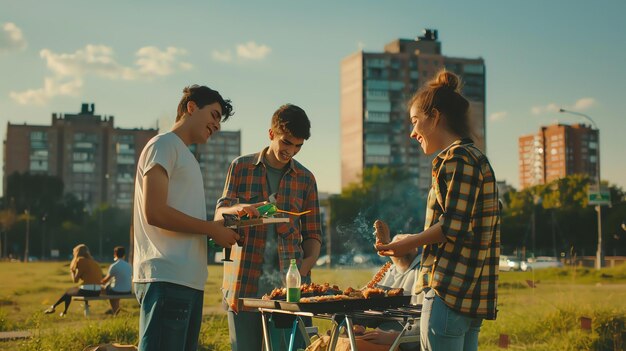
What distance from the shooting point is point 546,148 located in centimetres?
17475

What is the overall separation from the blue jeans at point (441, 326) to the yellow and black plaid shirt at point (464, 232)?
0.03 meters

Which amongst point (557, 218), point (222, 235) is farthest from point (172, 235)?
point (557, 218)

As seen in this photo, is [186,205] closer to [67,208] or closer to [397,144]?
[67,208]

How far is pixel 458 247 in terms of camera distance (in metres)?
3.62

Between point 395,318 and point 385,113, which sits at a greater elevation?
point 385,113

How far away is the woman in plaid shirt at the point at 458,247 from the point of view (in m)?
3.58

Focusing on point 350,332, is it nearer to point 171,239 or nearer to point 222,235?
point 222,235

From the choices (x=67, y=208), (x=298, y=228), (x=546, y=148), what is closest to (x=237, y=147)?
(x=546, y=148)

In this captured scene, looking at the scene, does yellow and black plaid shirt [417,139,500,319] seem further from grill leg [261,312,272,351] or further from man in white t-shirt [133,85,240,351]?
grill leg [261,312,272,351]

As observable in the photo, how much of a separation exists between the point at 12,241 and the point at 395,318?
99.4 metres

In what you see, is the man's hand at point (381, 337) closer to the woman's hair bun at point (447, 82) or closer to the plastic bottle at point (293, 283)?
the plastic bottle at point (293, 283)

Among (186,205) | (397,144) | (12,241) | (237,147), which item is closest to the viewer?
(186,205)

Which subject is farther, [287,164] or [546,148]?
[546,148]

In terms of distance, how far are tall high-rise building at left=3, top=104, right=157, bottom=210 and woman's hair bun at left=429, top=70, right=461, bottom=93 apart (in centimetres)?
13424
